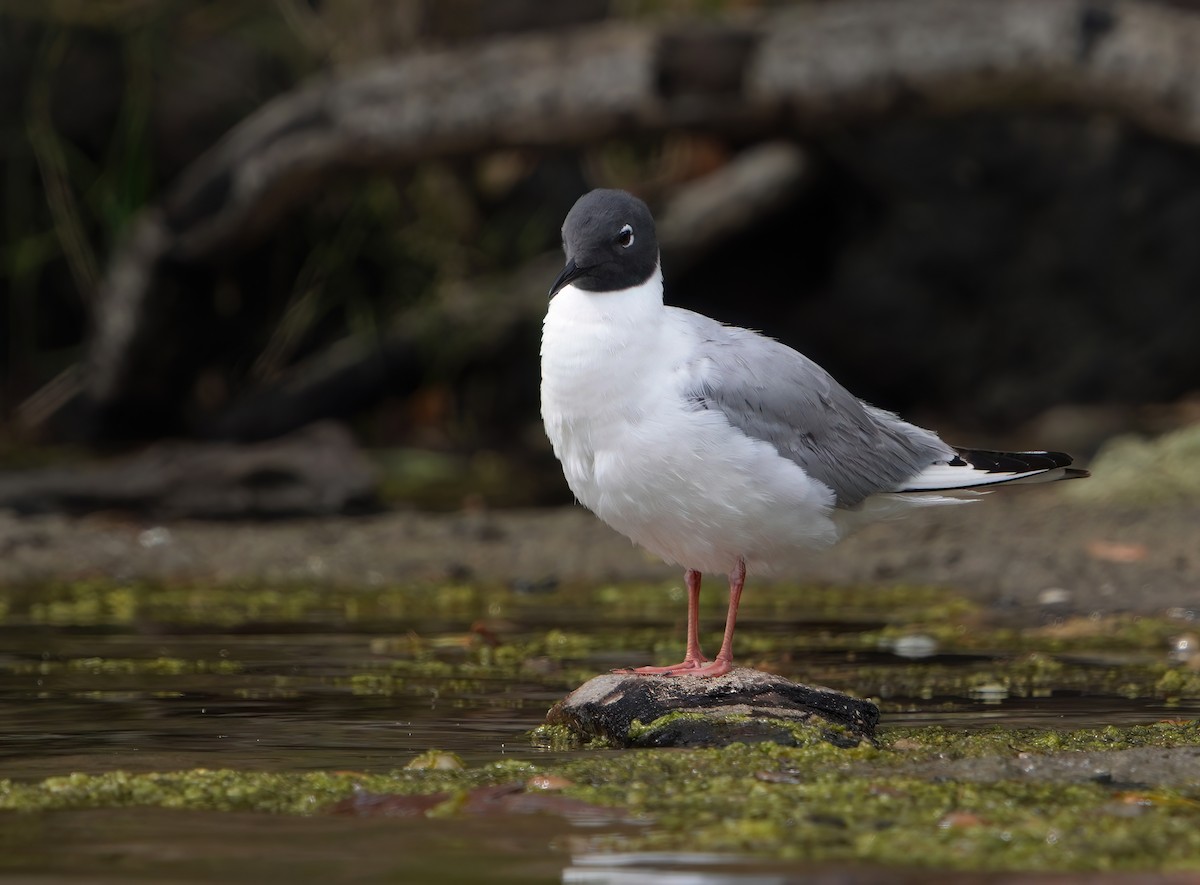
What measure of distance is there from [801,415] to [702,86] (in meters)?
5.20

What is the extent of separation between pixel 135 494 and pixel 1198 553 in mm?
4931

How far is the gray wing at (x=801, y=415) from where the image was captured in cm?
452

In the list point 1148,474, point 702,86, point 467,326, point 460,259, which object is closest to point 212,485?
point 467,326

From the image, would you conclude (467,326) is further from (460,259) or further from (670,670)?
(670,670)

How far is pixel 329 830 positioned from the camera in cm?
319

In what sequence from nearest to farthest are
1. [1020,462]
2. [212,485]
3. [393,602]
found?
[1020,462] → [393,602] → [212,485]

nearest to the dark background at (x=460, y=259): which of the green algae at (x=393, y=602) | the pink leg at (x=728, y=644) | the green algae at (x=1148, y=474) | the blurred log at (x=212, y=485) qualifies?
the blurred log at (x=212, y=485)

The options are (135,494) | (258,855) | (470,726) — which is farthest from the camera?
(135,494)

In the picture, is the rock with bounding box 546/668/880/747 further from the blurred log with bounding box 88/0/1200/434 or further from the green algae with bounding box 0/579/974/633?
the blurred log with bounding box 88/0/1200/434

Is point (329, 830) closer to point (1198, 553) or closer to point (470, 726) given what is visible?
point (470, 726)

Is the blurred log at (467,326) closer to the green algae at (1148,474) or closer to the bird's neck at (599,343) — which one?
the green algae at (1148,474)

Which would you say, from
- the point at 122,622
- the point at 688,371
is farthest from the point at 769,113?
the point at 688,371

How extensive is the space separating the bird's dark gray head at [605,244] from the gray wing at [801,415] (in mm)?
237

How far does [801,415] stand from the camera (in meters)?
4.66
